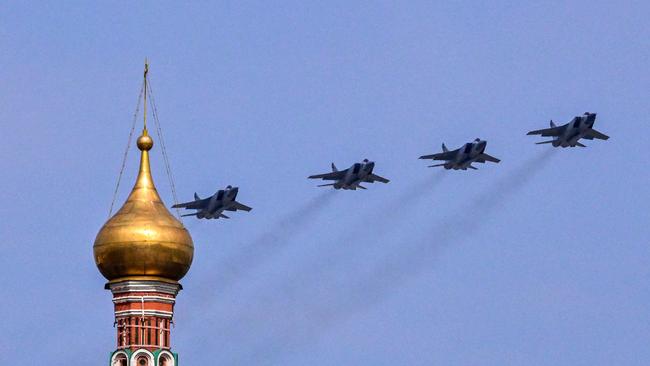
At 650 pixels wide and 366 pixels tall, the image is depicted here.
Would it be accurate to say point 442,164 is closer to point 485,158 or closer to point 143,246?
point 485,158

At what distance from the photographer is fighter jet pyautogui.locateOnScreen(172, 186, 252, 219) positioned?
326 ft

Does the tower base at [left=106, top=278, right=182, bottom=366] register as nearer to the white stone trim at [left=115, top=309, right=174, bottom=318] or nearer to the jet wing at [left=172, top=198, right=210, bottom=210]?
the white stone trim at [left=115, top=309, right=174, bottom=318]

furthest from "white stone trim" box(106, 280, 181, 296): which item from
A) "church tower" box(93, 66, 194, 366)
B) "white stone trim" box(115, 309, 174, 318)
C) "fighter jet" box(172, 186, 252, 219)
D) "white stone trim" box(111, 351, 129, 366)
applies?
"fighter jet" box(172, 186, 252, 219)

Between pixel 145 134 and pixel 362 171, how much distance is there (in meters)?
16.1

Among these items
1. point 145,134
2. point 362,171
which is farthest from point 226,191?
point 145,134

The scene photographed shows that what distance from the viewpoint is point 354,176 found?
3895 inches

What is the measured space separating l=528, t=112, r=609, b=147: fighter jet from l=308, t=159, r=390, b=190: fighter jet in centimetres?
876

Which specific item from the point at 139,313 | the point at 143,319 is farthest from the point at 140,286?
the point at 143,319

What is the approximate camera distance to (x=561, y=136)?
→ 9781 cm

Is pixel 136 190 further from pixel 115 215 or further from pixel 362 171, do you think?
pixel 362 171

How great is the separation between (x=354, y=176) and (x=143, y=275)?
67.6 feet

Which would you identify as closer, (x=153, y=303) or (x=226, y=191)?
(x=153, y=303)

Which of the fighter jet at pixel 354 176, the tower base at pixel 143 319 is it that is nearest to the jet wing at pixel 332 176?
the fighter jet at pixel 354 176

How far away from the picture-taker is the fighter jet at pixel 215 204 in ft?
326
